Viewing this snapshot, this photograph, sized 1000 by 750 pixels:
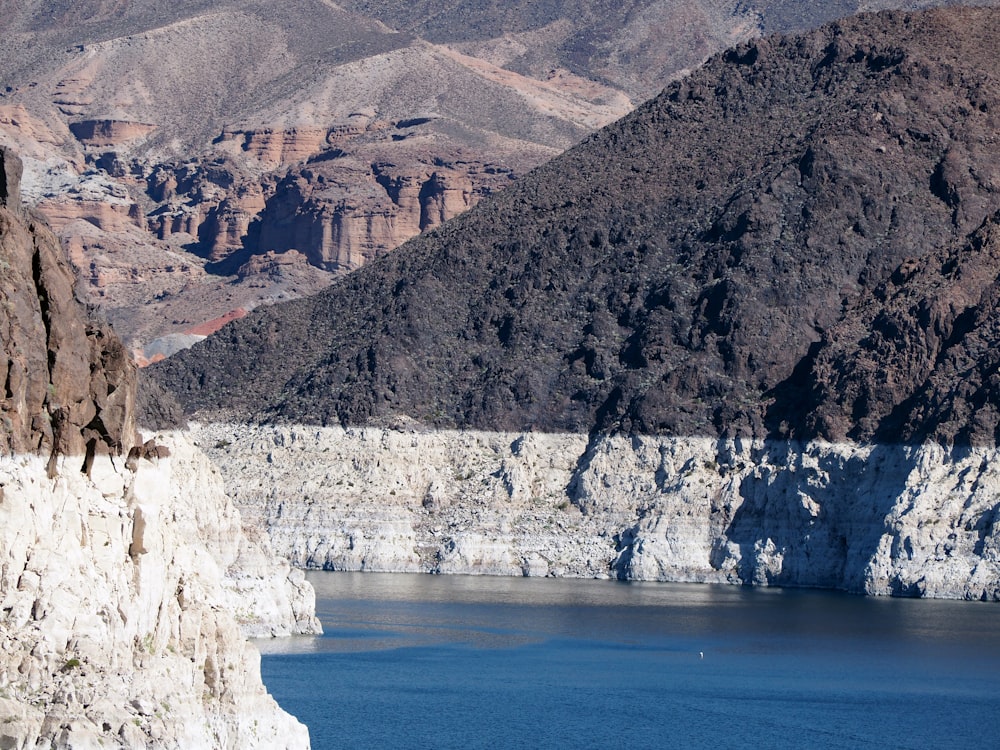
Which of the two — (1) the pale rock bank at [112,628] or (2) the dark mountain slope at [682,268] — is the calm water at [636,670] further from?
(2) the dark mountain slope at [682,268]

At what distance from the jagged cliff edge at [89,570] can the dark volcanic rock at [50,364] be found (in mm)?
31

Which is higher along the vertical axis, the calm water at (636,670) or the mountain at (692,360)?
the mountain at (692,360)

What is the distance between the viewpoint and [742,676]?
91500 millimetres

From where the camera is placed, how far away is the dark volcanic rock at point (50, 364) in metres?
39.8

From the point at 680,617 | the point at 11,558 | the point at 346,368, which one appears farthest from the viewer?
the point at 346,368

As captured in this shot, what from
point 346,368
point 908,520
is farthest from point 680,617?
point 346,368

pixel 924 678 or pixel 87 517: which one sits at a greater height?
pixel 87 517

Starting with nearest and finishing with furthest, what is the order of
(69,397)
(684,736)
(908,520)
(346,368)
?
(69,397), (684,736), (908,520), (346,368)

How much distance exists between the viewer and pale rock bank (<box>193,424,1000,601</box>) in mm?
126750

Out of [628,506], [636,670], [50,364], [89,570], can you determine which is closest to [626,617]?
[636,670]

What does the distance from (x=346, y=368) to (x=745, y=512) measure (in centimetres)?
3202

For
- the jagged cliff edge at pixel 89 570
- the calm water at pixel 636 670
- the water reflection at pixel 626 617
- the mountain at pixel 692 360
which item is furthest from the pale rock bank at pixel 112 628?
the mountain at pixel 692 360

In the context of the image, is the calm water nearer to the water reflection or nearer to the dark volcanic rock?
the water reflection

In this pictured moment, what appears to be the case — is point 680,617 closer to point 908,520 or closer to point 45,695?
point 908,520
